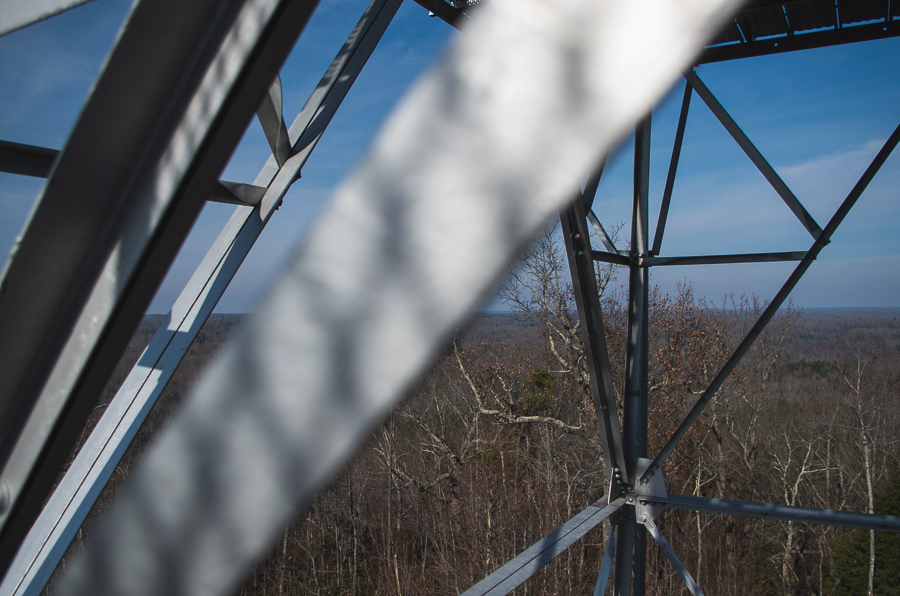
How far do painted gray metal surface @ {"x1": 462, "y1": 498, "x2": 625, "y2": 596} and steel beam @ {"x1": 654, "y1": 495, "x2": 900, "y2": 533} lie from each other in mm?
507

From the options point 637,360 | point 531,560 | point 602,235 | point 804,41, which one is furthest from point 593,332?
point 804,41

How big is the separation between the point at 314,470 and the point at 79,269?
0.19 m

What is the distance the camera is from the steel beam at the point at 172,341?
1.31m

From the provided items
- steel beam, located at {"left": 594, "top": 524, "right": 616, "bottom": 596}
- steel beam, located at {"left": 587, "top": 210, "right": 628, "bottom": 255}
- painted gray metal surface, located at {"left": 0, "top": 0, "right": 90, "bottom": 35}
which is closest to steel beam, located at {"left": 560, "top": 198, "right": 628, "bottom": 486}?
steel beam, located at {"left": 594, "top": 524, "right": 616, "bottom": 596}

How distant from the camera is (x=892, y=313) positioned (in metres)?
27.4

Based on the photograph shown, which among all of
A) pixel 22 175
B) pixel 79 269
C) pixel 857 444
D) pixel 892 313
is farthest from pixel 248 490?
pixel 892 313

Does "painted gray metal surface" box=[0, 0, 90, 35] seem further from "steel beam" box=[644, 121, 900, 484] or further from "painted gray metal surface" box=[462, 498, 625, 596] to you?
"steel beam" box=[644, 121, 900, 484]

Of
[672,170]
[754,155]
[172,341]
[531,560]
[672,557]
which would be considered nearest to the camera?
[172,341]

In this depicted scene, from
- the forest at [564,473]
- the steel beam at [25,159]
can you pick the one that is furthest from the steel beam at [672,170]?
the forest at [564,473]

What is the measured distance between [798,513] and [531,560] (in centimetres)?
137

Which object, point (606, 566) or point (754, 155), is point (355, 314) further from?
point (754, 155)

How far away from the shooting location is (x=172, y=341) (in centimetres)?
145

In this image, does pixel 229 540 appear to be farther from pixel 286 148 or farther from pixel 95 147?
pixel 286 148

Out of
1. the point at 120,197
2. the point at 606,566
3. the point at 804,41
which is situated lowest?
the point at 606,566
